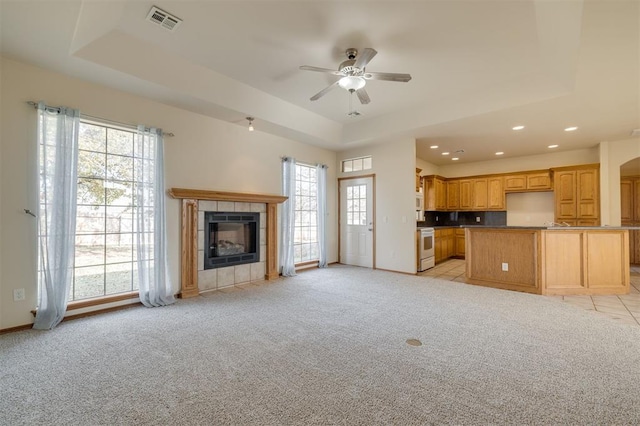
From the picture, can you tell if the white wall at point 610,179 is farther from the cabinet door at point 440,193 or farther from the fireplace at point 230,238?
the fireplace at point 230,238

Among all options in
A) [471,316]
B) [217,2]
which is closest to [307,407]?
[471,316]

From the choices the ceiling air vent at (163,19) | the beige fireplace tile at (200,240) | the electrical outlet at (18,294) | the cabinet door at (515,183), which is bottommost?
the electrical outlet at (18,294)

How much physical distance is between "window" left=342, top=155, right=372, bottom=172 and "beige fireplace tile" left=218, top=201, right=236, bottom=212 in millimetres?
3185

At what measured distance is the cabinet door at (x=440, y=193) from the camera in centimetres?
821

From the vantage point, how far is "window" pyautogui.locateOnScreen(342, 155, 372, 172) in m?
6.55

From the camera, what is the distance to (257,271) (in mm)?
5238

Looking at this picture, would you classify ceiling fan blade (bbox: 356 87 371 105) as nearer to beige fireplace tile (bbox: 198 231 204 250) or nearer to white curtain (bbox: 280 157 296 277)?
white curtain (bbox: 280 157 296 277)

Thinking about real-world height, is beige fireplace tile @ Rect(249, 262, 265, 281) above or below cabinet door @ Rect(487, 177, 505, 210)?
below

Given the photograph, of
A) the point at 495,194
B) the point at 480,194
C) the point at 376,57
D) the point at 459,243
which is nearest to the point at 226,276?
the point at 376,57

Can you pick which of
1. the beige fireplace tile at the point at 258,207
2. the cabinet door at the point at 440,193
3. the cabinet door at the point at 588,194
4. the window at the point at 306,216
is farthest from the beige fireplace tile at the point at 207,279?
the cabinet door at the point at 588,194

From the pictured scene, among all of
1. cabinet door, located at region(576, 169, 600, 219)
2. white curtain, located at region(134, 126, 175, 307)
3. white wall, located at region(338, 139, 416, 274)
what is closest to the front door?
white wall, located at region(338, 139, 416, 274)

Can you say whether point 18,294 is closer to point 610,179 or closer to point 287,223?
point 287,223

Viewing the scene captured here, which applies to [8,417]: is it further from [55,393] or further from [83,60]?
[83,60]

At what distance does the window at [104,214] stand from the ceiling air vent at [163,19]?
1.53 metres
